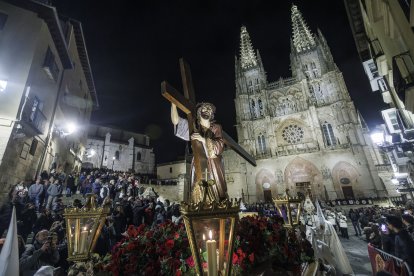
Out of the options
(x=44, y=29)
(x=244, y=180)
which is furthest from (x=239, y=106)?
(x=44, y=29)

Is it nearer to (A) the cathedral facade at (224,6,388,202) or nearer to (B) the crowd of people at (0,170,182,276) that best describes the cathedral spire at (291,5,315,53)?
(A) the cathedral facade at (224,6,388,202)

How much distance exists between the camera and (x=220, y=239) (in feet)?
5.04

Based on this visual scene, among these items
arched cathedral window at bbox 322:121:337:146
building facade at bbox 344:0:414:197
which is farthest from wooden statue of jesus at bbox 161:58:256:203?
arched cathedral window at bbox 322:121:337:146

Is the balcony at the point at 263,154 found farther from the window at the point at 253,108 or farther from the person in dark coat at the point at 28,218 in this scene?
the person in dark coat at the point at 28,218

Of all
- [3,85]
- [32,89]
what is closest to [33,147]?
[32,89]

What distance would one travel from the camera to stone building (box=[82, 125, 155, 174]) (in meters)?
37.8

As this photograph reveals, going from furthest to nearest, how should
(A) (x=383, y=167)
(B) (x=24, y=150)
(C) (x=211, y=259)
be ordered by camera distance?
(A) (x=383, y=167) → (B) (x=24, y=150) → (C) (x=211, y=259)

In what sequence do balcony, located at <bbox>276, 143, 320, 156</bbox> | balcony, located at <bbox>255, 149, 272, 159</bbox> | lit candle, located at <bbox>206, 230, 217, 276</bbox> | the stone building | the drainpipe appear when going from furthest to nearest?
the stone building → balcony, located at <bbox>255, 149, 272, 159</bbox> → balcony, located at <bbox>276, 143, 320, 156</bbox> → the drainpipe → lit candle, located at <bbox>206, 230, 217, 276</bbox>

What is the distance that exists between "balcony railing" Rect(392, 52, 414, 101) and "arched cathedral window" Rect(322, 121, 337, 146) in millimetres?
28079

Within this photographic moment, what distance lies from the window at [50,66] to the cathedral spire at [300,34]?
1514 inches

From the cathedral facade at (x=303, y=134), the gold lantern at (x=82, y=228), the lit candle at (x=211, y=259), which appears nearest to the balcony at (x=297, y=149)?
the cathedral facade at (x=303, y=134)

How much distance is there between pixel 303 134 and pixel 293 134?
→ 1543mm

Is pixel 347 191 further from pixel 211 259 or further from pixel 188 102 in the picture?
pixel 211 259

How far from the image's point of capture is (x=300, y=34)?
3900 cm
